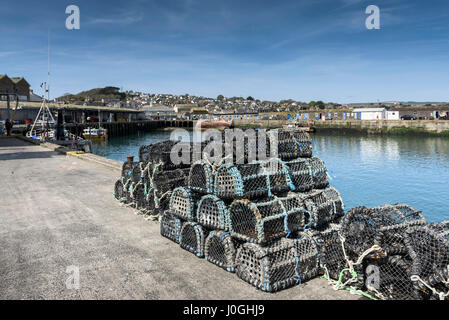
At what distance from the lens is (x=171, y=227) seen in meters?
6.06

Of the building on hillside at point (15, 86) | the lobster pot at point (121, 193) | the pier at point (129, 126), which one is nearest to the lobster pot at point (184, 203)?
the lobster pot at point (121, 193)

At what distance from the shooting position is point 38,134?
34.5m

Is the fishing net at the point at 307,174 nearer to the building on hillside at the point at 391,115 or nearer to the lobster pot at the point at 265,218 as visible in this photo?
the lobster pot at the point at 265,218

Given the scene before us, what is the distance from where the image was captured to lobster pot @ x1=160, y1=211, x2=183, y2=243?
5852 mm

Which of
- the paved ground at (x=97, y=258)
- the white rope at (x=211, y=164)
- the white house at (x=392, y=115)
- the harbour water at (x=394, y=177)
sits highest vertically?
the white house at (x=392, y=115)

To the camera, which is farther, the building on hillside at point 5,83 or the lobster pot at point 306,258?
the building on hillside at point 5,83

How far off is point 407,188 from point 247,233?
1833cm

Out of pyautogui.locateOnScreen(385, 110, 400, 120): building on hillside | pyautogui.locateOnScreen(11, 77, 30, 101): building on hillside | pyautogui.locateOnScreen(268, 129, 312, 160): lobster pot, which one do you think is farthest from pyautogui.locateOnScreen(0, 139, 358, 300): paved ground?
pyautogui.locateOnScreen(11, 77, 30, 101): building on hillside

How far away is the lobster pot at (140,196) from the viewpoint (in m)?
7.72

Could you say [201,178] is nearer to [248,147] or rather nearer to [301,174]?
[248,147]

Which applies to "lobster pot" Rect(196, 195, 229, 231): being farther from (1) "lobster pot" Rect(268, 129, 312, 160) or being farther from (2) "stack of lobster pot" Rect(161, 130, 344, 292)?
(1) "lobster pot" Rect(268, 129, 312, 160)

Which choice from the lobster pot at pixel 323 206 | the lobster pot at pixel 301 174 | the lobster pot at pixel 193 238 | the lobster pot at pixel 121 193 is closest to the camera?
the lobster pot at pixel 323 206

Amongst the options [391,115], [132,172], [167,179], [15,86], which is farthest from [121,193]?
[15,86]
